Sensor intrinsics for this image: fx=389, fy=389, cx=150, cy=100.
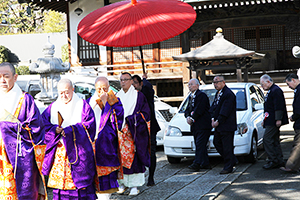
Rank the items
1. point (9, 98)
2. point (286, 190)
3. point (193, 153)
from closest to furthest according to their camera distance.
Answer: point (9, 98)
point (286, 190)
point (193, 153)

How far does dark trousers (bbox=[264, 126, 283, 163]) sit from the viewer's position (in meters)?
7.53

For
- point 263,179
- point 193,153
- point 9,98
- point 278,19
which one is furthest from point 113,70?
point 9,98

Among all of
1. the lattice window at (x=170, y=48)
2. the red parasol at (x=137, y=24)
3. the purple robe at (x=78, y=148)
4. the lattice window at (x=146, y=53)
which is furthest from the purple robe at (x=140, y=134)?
the lattice window at (x=146, y=53)

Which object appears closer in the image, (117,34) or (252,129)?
(117,34)

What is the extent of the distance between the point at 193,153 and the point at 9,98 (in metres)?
4.76

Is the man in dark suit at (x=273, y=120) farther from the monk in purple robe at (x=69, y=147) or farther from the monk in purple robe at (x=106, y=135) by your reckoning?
the monk in purple robe at (x=69, y=147)

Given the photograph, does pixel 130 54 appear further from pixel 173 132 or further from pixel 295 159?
pixel 295 159

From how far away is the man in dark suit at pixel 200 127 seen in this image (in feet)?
25.0

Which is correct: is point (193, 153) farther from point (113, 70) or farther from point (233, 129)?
point (113, 70)

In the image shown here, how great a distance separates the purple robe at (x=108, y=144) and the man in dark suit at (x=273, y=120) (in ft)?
11.2

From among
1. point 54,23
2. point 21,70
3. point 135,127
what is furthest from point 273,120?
point 54,23

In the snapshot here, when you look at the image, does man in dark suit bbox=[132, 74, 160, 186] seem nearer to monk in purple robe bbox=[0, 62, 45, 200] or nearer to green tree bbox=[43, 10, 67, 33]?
monk in purple robe bbox=[0, 62, 45, 200]

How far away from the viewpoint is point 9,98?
4188mm

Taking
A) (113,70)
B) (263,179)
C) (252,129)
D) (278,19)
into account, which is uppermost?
(278,19)
